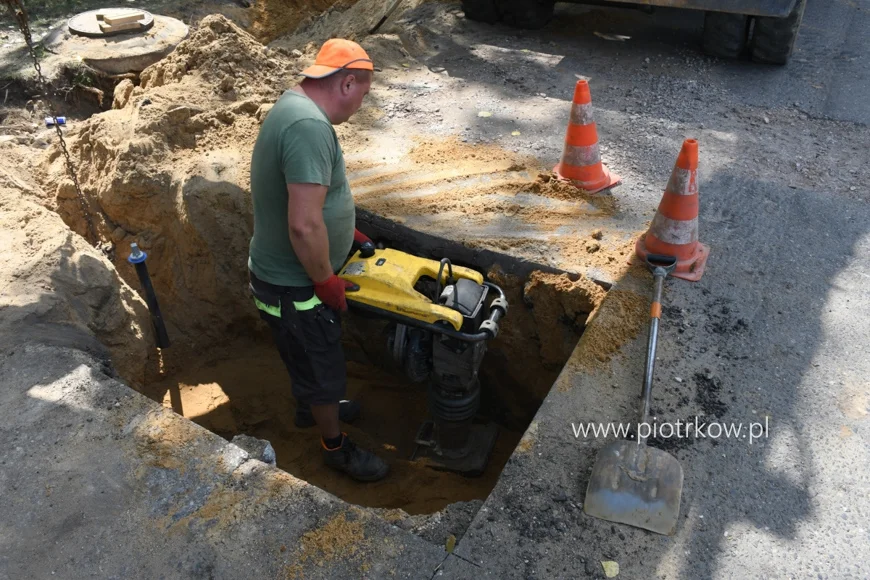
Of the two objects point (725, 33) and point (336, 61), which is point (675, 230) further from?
point (725, 33)

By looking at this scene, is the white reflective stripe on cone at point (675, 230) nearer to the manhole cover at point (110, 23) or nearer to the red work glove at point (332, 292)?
the red work glove at point (332, 292)

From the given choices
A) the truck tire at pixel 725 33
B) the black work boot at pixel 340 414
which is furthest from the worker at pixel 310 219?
the truck tire at pixel 725 33

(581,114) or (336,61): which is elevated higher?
(336,61)

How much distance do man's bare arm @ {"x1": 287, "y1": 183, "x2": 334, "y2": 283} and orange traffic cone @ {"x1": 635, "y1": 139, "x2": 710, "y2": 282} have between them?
1776 mm

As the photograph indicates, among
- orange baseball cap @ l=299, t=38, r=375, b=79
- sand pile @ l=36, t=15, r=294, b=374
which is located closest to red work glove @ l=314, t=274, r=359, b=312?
orange baseball cap @ l=299, t=38, r=375, b=79

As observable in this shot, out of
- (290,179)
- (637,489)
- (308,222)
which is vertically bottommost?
(637,489)

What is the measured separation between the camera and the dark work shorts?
9.89ft

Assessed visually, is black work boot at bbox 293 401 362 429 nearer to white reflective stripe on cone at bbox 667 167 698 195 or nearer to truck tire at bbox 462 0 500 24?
white reflective stripe on cone at bbox 667 167 698 195

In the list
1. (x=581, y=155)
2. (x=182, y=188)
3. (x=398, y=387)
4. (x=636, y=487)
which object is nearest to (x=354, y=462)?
(x=398, y=387)

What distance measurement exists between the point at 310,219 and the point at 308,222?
0.05 feet

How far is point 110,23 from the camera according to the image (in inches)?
290

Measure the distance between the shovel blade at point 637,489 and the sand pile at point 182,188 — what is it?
2.89m

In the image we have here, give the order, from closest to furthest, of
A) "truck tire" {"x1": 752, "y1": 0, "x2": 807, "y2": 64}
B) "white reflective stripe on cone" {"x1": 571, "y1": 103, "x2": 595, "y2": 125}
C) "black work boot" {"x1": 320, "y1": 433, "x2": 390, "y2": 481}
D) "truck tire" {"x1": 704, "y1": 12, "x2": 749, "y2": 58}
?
1. "black work boot" {"x1": 320, "y1": 433, "x2": 390, "y2": 481}
2. "white reflective stripe on cone" {"x1": 571, "y1": 103, "x2": 595, "y2": 125}
3. "truck tire" {"x1": 752, "y1": 0, "x2": 807, "y2": 64}
4. "truck tire" {"x1": 704, "y1": 12, "x2": 749, "y2": 58}

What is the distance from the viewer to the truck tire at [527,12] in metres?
6.79
